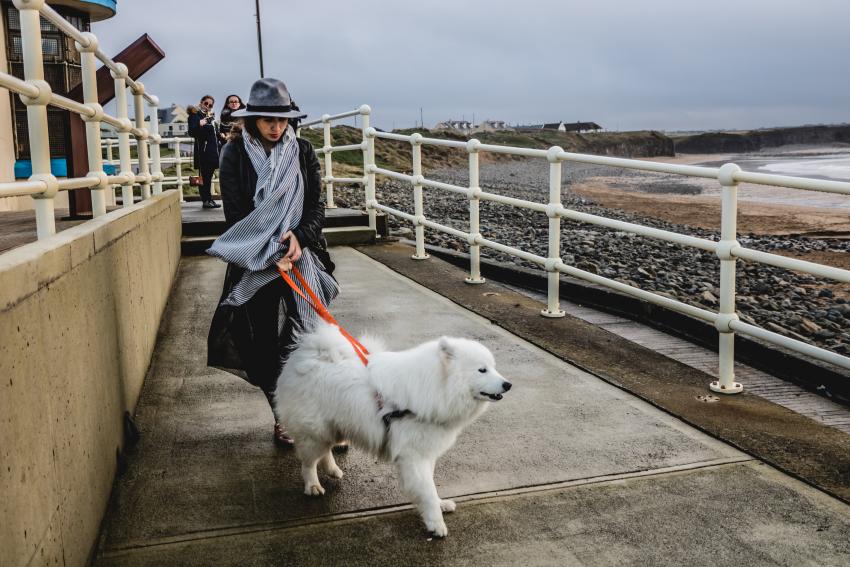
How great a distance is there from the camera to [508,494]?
141 inches

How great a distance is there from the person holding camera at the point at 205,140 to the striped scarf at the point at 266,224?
9.76 m

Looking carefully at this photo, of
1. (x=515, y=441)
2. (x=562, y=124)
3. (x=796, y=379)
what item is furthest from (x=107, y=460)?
(x=562, y=124)

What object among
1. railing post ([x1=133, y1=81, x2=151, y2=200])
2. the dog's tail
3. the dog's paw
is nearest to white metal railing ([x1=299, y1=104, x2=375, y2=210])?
railing post ([x1=133, y1=81, x2=151, y2=200])

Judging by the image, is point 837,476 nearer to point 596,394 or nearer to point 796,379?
point 596,394

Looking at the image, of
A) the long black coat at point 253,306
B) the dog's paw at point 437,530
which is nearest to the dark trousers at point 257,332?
the long black coat at point 253,306

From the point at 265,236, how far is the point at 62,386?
1.26 metres

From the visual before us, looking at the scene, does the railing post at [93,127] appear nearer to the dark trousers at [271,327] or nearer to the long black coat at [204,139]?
the dark trousers at [271,327]

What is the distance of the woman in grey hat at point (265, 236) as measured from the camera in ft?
12.4

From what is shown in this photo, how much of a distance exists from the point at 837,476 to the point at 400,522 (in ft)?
6.52

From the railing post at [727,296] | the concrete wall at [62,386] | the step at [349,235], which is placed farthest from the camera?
the step at [349,235]

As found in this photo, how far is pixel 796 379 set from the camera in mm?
5484

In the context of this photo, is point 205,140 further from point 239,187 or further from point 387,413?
point 387,413

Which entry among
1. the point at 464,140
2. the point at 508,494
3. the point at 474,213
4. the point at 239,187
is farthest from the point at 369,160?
the point at 464,140

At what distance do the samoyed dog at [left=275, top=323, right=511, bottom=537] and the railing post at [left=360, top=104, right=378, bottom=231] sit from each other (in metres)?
6.56
